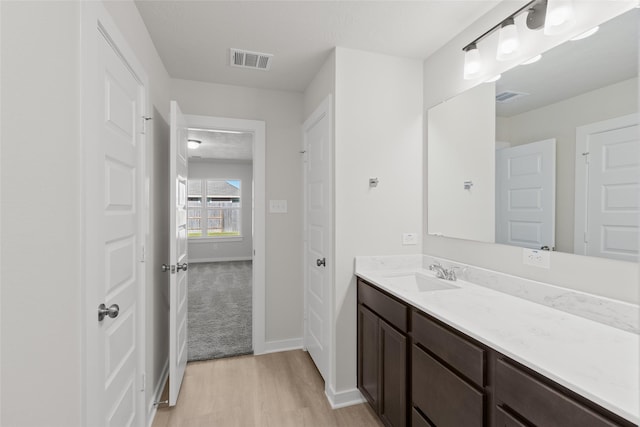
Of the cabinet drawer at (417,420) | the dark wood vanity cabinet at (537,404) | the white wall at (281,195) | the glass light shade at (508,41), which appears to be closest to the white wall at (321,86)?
the white wall at (281,195)

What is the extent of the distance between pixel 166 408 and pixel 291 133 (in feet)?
8.22

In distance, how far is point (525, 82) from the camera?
5.20 feet

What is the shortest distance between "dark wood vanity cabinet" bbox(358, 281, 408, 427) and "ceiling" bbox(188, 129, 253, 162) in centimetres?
326

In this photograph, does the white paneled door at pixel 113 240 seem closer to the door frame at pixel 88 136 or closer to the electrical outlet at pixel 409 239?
the door frame at pixel 88 136

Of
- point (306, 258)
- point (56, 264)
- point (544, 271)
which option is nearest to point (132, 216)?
point (56, 264)

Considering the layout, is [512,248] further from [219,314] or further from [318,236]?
[219,314]

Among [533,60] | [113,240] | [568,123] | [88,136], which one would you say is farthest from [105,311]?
[533,60]

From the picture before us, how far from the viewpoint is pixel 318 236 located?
2551mm

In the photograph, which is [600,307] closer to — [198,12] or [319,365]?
[319,365]

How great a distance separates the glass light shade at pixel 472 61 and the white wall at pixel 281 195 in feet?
5.38

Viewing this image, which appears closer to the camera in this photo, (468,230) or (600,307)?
(600,307)

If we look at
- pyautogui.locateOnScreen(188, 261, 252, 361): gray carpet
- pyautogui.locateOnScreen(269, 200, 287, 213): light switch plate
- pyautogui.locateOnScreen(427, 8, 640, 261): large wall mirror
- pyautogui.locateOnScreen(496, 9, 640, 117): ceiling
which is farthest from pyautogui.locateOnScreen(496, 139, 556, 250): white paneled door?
pyautogui.locateOnScreen(188, 261, 252, 361): gray carpet

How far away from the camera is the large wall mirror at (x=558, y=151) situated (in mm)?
1207

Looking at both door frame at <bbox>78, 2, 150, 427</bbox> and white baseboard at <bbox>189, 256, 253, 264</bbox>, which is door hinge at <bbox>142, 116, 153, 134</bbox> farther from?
white baseboard at <bbox>189, 256, 253, 264</bbox>
